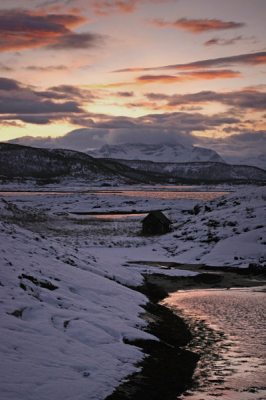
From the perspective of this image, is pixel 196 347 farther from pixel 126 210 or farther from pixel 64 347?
pixel 126 210

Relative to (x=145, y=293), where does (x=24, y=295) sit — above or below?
above

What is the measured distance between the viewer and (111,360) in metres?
7.47

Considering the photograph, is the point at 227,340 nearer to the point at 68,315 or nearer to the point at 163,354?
the point at 163,354

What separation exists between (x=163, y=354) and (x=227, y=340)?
6.10 feet

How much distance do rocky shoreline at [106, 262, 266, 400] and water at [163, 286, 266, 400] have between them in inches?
10.1

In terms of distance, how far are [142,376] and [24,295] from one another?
11.6 ft

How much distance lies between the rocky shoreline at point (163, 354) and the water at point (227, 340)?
26 centimetres

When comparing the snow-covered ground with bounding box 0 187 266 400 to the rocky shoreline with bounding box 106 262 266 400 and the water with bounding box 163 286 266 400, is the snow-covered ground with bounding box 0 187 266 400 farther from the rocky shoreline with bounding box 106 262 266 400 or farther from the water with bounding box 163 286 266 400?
the water with bounding box 163 286 266 400

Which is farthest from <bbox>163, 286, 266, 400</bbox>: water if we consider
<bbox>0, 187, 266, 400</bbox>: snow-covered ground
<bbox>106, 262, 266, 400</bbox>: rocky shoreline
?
<bbox>0, 187, 266, 400</bbox>: snow-covered ground

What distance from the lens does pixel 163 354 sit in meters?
8.66

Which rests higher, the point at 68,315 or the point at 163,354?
the point at 68,315

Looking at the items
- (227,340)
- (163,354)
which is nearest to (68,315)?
(163,354)

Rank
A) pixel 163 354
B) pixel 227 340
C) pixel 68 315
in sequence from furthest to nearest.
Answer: pixel 227 340 < pixel 68 315 < pixel 163 354

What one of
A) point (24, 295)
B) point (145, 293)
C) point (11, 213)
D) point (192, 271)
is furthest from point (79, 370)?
point (11, 213)
